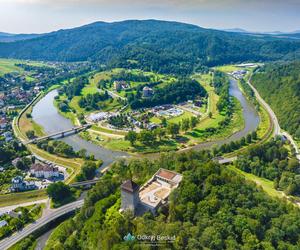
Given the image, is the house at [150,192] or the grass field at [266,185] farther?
the grass field at [266,185]

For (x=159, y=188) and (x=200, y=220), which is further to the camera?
(x=159, y=188)

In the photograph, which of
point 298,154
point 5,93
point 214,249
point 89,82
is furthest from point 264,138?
point 5,93

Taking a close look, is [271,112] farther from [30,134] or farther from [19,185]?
[19,185]

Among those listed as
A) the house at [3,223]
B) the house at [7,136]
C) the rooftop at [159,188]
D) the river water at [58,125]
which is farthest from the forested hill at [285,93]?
the house at [7,136]

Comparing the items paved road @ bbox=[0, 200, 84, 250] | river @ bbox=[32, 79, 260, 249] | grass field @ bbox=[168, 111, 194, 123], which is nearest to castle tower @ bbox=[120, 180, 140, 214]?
river @ bbox=[32, 79, 260, 249]

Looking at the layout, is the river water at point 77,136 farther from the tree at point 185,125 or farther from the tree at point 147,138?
the tree at point 185,125

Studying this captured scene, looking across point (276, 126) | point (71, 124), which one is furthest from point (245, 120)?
point (71, 124)
